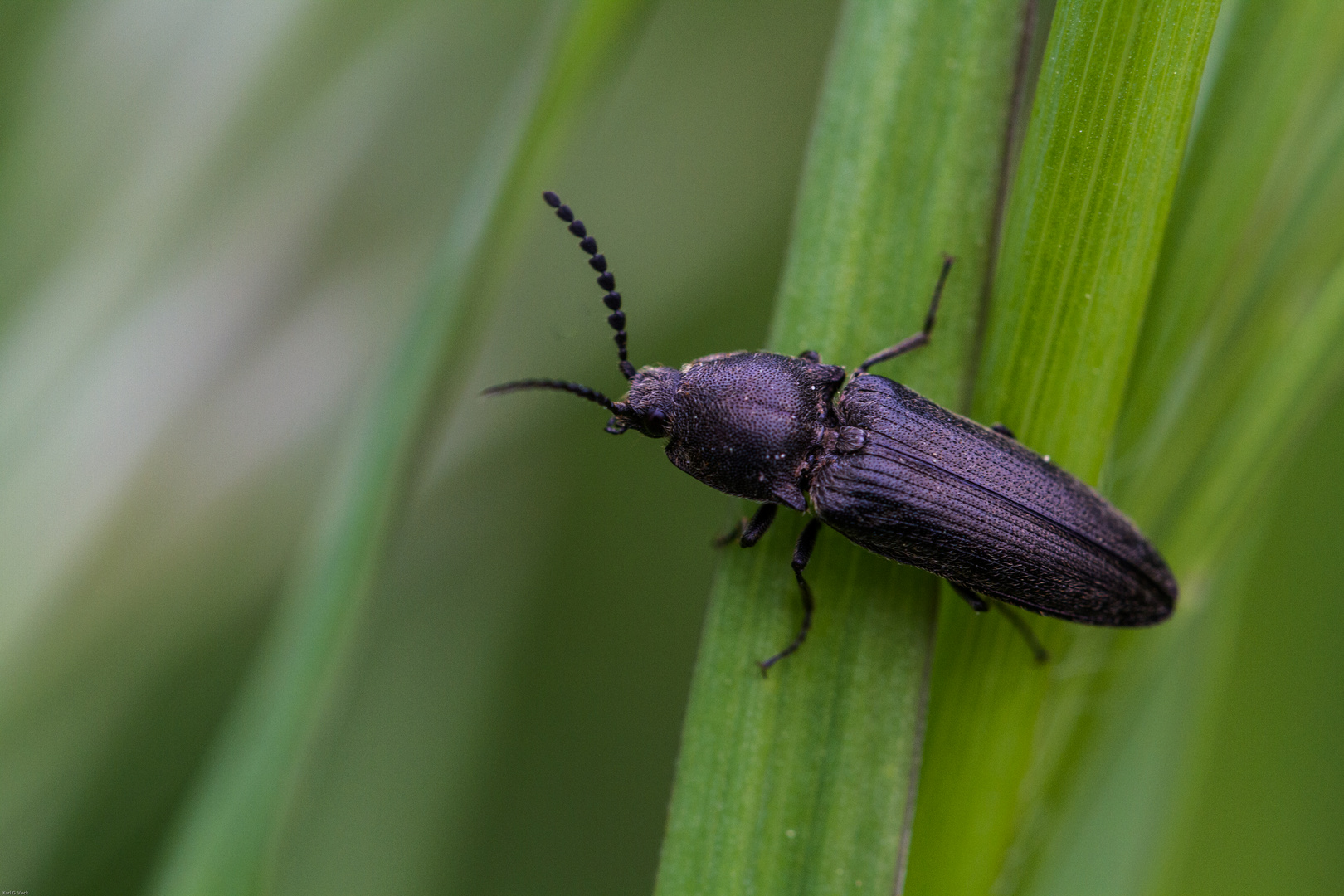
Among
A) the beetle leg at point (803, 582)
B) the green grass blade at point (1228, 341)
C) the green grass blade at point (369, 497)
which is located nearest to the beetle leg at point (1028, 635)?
the green grass blade at point (1228, 341)

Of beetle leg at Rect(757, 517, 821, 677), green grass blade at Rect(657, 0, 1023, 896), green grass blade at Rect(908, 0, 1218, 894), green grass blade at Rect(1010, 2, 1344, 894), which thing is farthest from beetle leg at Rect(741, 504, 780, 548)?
green grass blade at Rect(1010, 2, 1344, 894)

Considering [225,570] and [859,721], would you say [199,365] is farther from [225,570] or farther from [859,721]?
[859,721]

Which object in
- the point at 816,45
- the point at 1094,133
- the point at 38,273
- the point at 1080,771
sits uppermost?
the point at 816,45

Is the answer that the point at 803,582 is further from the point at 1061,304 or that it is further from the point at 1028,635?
the point at 1061,304

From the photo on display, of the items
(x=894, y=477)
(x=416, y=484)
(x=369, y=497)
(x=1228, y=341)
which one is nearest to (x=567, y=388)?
(x=416, y=484)

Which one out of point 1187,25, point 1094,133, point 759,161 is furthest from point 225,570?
point 1187,25

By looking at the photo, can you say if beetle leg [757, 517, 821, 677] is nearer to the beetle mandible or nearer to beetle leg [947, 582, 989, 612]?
the beetle mandible

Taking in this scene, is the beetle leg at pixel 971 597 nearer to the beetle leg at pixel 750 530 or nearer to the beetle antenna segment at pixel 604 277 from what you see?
the beetle leg at pixel 750 530
